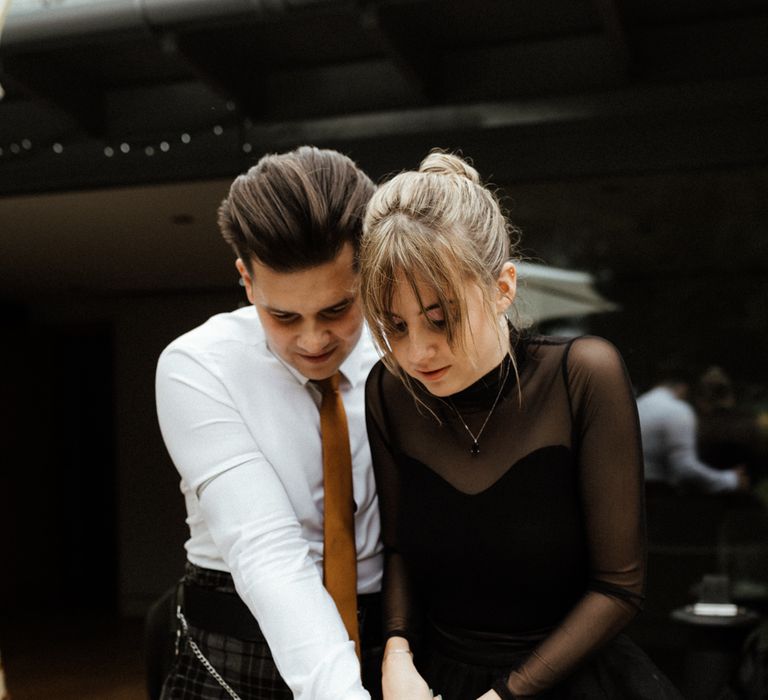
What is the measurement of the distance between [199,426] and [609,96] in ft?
8.64

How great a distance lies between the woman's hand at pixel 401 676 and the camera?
1.31 metres

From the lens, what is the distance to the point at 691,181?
372 centimetres

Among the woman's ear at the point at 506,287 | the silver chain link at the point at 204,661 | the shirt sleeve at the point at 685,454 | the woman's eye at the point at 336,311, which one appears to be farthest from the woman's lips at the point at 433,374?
the shirt sleeve at the point at 685,454

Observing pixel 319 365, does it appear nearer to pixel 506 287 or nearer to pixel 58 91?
pixel 506 287

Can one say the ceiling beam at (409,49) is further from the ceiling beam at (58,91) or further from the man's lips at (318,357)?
the man's lips at (318,357)

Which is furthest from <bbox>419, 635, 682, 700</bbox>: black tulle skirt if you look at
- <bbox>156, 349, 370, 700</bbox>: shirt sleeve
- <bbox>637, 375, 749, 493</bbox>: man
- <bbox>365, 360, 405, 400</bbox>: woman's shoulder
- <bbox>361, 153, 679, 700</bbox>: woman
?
<bbox>637, 375, 749, 493</bbox>: man

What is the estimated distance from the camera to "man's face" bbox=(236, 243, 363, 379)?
1417mm

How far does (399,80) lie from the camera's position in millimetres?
3795

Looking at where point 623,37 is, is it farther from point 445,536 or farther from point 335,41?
point 445,536

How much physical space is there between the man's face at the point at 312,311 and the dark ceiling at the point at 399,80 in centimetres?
186

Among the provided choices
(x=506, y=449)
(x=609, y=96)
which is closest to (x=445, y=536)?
(x=506, y=449)

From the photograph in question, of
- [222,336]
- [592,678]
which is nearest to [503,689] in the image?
[592,678]

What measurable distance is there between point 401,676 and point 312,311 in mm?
517

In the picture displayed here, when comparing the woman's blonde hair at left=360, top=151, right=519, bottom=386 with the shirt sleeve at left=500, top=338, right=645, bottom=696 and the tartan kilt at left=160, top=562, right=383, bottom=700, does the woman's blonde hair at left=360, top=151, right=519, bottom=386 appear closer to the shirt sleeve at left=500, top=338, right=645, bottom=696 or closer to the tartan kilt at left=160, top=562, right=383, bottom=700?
the shirt sleeve at left=500, top=338, right=645, bottom=696
